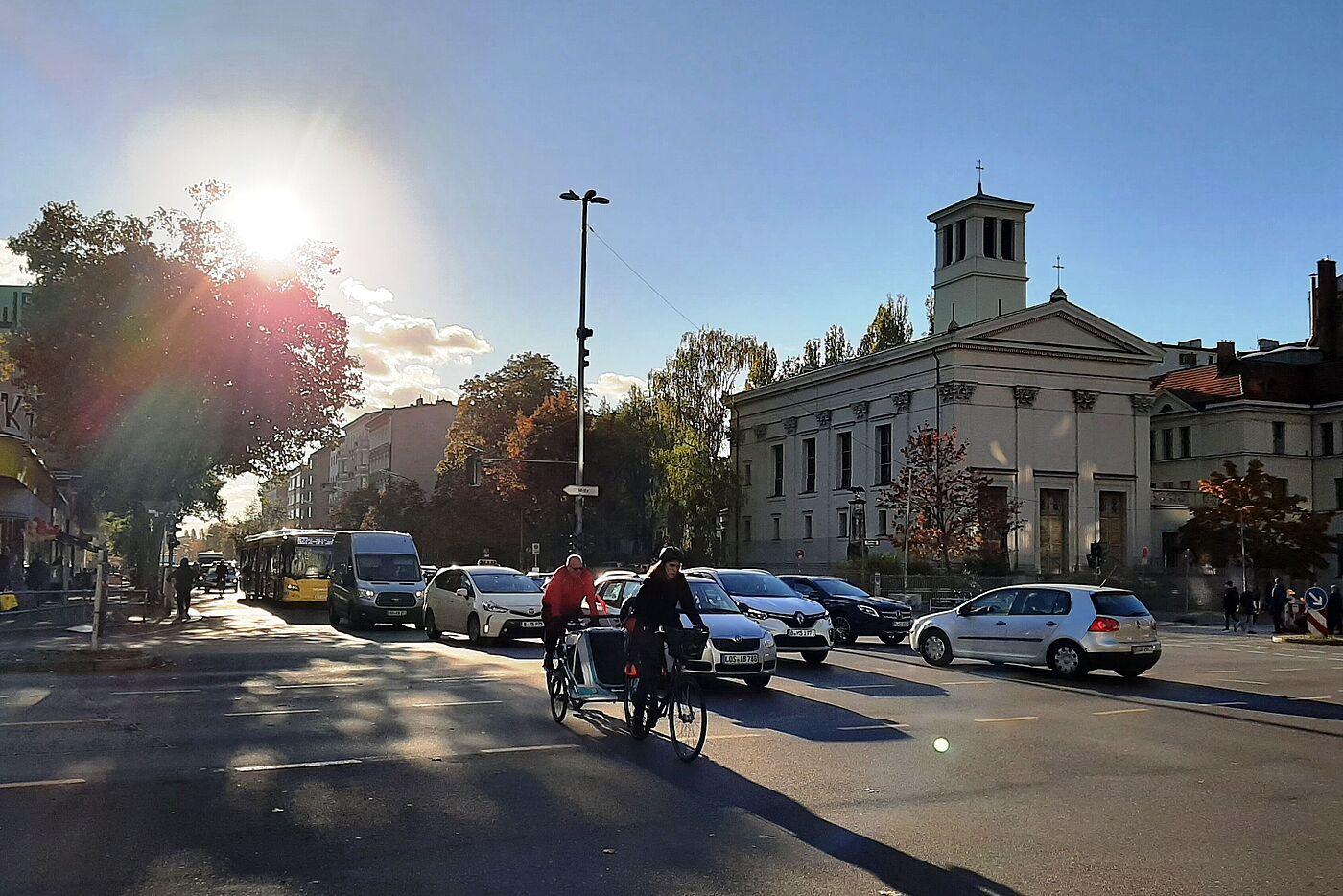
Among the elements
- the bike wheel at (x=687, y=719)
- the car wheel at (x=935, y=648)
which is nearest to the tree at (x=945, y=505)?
the car wheel at (x=935, y=648)

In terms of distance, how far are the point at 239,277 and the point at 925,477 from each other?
31.1 meters

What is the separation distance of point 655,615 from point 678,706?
0.89m

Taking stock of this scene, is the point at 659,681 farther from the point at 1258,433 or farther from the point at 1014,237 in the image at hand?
the point at 1258,433

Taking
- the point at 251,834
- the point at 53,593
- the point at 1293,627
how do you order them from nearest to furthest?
the point at 251,834 → the point at 53,593 → the point at 1293,627

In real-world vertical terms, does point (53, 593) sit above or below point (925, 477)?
below

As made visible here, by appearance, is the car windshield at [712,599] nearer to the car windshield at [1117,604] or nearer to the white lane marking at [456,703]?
the white lane marking at [456,703]

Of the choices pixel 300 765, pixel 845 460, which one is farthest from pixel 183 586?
pixel 845 460

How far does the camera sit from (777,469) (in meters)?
80.4

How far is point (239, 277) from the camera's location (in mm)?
38750

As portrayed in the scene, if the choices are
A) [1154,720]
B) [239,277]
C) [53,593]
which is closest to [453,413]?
[239,277]

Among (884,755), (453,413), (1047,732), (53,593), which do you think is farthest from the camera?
(453,413)

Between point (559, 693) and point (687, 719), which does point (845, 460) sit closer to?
point (559, 693)

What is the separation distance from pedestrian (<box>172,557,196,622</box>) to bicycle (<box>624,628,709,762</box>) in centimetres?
2674

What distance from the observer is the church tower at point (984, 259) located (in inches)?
2778
